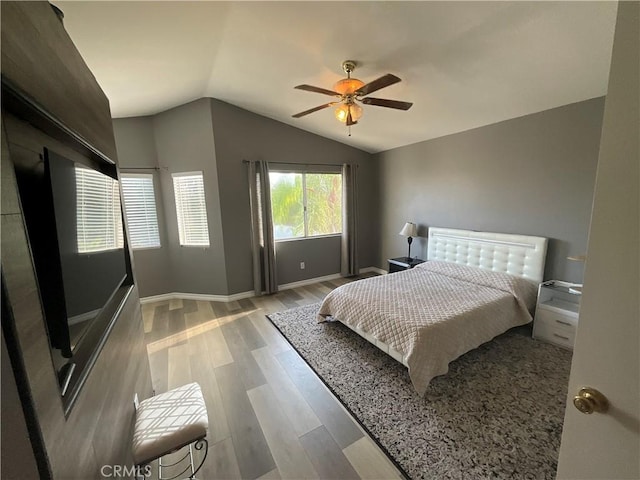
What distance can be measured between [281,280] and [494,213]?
3292 millimetres

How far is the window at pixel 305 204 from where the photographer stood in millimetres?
4320

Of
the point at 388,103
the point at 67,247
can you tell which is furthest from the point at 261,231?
the point at 67,247

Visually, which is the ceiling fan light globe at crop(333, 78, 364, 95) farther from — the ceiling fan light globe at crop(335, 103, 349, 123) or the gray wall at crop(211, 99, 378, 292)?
the gray wall at crop(211, 99, 378, 292)

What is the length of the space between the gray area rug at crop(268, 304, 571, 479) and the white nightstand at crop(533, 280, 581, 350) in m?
0.11

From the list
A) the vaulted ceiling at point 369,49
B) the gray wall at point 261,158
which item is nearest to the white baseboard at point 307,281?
the gray wall at point 261,158

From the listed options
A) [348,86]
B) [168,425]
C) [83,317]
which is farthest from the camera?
[348,86]

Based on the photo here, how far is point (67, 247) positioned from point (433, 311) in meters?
2.41

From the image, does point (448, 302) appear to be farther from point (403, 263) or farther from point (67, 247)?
point (67, 247)

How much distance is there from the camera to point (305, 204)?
457cm

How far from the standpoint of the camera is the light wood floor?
1.52 metres

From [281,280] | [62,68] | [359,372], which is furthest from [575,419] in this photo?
[281,280]

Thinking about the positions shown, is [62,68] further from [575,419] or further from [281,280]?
[281,280]

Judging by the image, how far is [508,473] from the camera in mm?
1420

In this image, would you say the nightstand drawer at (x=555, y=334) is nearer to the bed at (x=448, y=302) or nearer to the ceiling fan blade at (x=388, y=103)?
the bed at (x=448, y=302)
